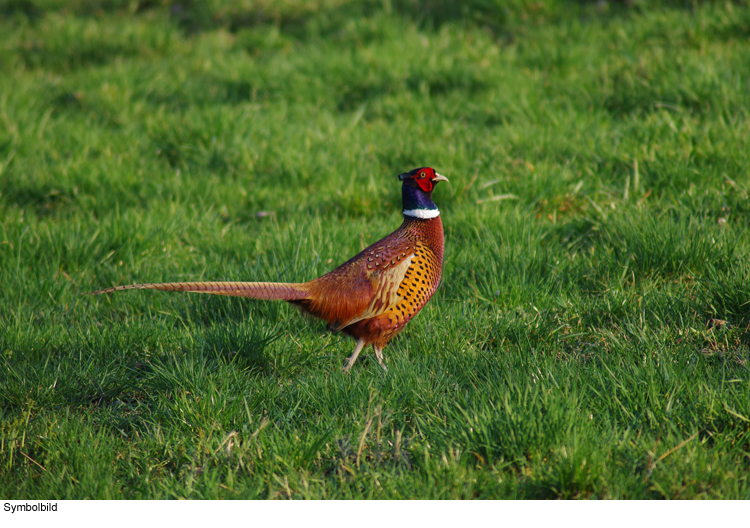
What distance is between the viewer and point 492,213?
407 centimetres

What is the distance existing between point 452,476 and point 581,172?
9.33 feet

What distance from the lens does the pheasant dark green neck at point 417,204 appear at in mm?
3316

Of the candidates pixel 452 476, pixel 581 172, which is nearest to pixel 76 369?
pixel 452 476

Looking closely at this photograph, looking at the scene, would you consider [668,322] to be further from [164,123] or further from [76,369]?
[164,123]

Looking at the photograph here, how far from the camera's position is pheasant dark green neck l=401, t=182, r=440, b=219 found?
332 cm

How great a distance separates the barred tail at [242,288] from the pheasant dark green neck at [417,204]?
679mm

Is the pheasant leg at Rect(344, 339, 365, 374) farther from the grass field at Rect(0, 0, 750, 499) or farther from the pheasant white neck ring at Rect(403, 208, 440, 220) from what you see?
the pheasant white neck ring at Rect(403, 208, 440, 220)

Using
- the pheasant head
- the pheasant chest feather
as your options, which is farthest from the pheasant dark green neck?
the pheasant chest feather

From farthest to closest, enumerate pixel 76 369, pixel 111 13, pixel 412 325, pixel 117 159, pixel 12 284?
pixel 111 13 < pixel 117 159 < pixel 12 284 < pixel 412 325 < pixel 76 369

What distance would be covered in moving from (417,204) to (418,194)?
0.17ft

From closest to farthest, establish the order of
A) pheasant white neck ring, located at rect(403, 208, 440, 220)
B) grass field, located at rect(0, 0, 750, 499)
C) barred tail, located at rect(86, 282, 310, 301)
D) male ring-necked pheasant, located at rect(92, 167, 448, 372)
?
grass field, located at rect(0, 0, 750, 499)
barred tail, located at rect(86, 282, 310, 301)
male ring-necked pheasant, located at rect(92, 167, 448, 372)
pheasant white neck ring, located at rect(403, 208, 440, 220)

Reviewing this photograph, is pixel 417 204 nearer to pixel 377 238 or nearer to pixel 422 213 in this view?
pixel 422 213

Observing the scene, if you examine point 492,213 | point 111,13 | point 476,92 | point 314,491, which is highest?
point 111,13

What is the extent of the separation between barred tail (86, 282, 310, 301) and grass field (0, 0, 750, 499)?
250 mm
